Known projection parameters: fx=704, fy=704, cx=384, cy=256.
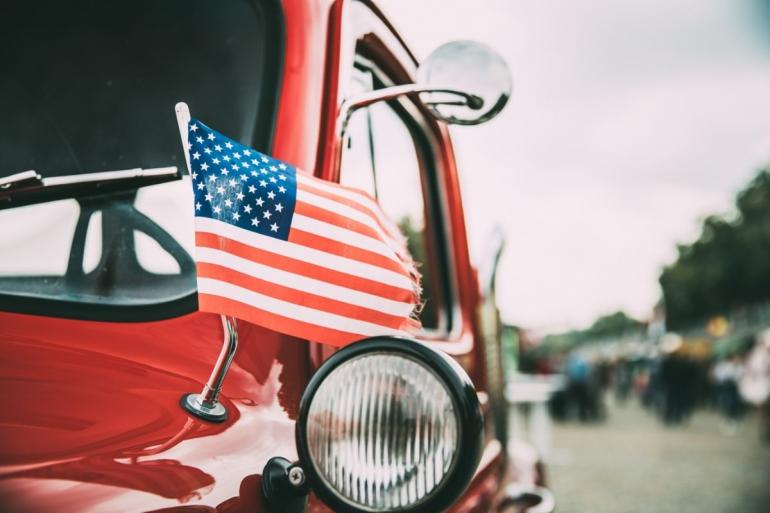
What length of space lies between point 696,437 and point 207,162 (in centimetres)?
1410

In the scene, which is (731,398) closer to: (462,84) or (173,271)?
(462,84)

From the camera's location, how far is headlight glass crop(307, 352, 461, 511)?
904mm

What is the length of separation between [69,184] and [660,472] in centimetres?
914

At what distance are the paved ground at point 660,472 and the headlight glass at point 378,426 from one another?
6408 mm

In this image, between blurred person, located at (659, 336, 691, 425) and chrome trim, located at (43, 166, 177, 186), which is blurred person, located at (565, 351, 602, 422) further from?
chrome trim, located at (43, 166, 177, 186)

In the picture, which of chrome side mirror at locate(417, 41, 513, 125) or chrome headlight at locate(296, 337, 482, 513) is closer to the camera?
chrome headlight at locate(296, 337, 482, 513)

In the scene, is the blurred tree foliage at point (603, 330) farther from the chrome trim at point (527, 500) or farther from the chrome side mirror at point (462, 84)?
the chrome side mirror at point (462, 84)

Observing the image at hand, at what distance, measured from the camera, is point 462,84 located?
136 cm

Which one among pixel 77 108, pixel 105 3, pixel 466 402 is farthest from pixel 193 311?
pixel 105 3

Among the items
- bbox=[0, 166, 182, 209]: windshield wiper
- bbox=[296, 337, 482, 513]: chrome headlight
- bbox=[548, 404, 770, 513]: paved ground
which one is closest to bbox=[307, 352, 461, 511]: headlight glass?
bbox=[296, 337, 482, 513]: chrome headlight

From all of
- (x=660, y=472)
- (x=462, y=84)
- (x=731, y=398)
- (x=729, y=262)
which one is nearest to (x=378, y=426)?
(x=462, y=84)

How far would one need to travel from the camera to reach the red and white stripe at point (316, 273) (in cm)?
116

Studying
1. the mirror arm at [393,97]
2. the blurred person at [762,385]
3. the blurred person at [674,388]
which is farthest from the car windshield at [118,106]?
the blurred person at [674,388]

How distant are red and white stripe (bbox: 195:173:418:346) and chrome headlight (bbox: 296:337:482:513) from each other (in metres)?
0.30
